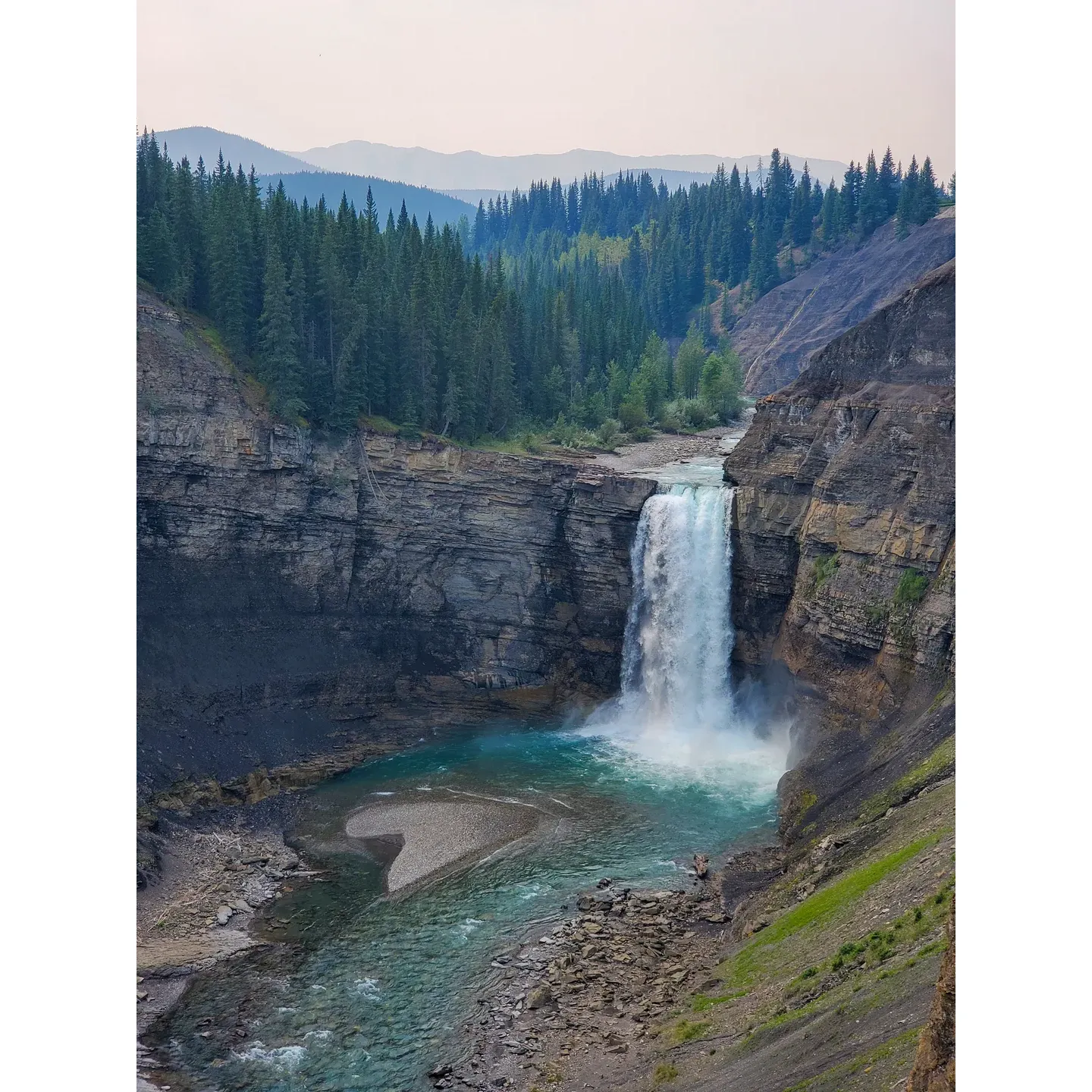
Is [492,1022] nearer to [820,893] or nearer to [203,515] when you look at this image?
[820,893]

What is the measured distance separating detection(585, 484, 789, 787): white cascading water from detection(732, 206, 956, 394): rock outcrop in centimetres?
4700

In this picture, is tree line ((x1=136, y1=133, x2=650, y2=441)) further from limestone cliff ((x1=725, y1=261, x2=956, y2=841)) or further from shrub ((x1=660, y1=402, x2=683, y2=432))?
limestone cliff ((x1=725, y1=261, x2=956, y2=841))

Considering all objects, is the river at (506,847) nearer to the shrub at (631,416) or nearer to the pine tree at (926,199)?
the shrub at (631,416)

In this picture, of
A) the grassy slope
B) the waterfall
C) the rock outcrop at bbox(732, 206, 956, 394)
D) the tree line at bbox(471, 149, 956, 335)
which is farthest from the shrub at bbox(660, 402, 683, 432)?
the grassy slope

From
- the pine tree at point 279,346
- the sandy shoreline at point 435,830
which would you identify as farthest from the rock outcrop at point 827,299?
the sandy shoreline at point 435,830

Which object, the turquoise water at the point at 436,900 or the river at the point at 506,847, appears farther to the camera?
the river at the point at 506,847

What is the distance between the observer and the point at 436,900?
34.3m

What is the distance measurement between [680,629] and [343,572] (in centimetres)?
1437

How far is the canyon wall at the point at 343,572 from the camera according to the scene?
46094mm

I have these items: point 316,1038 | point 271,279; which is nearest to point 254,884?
point 316,1038

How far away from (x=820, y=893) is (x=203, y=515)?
2867cm

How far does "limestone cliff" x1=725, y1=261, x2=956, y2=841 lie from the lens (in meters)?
37.5

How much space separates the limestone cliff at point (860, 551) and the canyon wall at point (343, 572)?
236 inches

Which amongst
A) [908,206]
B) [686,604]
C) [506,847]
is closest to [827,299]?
[908,206]
